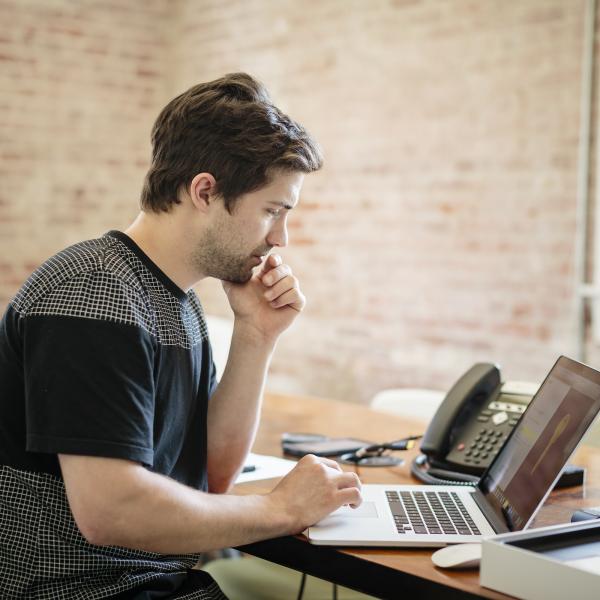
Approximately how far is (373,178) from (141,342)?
2961 mm

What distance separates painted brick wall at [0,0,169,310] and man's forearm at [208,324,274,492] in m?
3.28

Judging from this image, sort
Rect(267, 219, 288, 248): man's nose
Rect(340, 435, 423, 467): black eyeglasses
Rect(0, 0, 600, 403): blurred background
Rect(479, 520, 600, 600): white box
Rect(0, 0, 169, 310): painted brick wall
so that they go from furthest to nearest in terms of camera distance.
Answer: Rect(0, 0, 169, 310): painted brick wall < Rect(0, 0, 600, 403): blurred background < Rect(340, 435, 423, 467): black eyeglasses < Rect(267, 219, 288, 248): man's nose < Rect(479, 520, 600, 600): white box

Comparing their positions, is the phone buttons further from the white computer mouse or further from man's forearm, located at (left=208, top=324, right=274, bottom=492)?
the white computer mouse

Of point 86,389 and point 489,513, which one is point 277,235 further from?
point 489,513

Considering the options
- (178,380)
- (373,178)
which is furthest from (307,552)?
(373,178)

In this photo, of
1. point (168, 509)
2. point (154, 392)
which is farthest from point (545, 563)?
point (154, 392)

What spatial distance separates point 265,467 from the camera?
6.19ft

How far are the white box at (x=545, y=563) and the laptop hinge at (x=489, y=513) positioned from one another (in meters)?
0.15

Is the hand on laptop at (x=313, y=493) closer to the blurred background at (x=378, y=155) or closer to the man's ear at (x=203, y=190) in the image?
the man's ear at (x=203, y=190)

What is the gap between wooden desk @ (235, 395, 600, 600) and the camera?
1223 mm

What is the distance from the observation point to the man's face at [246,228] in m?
1.57

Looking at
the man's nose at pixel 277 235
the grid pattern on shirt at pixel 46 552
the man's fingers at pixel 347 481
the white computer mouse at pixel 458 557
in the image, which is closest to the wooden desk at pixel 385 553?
the white computer mouse at pixel 458 557

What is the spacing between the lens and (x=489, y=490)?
156 cm

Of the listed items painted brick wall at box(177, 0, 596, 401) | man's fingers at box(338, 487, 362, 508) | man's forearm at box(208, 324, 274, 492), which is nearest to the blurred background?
painted brick wall at box(177, 0, 596, 401)
